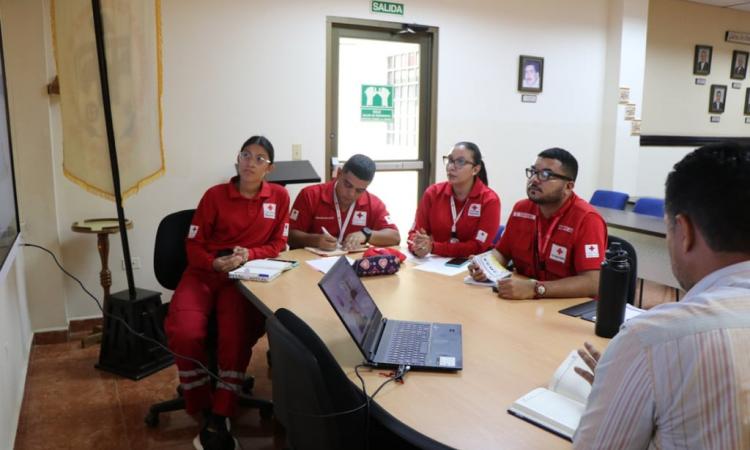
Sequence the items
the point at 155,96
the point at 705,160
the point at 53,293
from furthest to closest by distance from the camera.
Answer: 1. the point at 53,293
2. the point at 155,96
3. the point at 705,160

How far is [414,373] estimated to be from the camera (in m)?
1.42

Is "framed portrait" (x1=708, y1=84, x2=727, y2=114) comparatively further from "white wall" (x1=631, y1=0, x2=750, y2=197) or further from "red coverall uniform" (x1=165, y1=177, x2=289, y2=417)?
A: "red coverall uniform" (x1=165, y1=177, x2=289, y2=417)

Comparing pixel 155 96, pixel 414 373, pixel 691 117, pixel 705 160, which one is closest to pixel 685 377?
pixel 705 160

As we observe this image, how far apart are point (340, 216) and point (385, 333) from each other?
1.53m

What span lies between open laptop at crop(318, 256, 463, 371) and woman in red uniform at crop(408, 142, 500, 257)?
1138 millimetres

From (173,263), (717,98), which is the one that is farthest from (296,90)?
(717,98)

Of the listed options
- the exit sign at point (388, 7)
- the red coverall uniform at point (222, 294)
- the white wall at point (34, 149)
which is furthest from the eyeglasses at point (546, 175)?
the white wall at point (34, 149)

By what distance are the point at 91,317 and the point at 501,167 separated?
3.71 meters

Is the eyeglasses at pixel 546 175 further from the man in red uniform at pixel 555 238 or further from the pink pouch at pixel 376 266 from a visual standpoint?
the pink pouch at pixel 376 266

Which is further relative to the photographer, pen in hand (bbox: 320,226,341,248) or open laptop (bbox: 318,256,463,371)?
pen in hand (bbox: 320,226,341,248)

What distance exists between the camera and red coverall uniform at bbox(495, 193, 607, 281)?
222 centimetres

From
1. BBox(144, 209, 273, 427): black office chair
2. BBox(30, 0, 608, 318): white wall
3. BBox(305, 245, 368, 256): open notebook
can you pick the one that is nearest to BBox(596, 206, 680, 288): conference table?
BBox(30, 0, 608, 318): white wall

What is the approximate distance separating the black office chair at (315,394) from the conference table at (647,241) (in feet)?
9.70

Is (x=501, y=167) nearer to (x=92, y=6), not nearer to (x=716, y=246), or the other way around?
(x=92, y=6)
